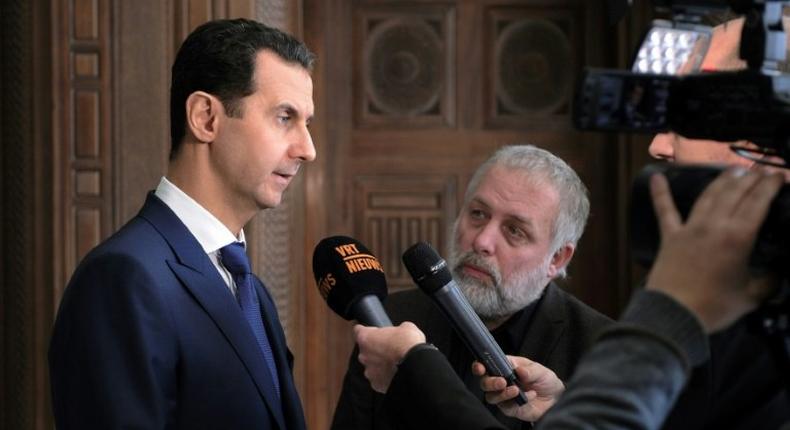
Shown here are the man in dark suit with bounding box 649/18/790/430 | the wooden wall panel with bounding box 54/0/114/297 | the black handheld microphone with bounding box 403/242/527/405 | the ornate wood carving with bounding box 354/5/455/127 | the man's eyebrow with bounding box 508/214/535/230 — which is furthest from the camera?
the ornate wood carving with bounding box 354/5/455/127

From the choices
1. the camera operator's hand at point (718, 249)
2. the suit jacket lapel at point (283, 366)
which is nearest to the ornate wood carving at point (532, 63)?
the suit jacket lapel at point (283, 366)

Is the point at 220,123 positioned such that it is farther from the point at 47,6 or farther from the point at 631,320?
the point at 47,6

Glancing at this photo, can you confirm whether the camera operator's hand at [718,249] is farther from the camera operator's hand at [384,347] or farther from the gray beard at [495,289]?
the gray beard at [495,289]

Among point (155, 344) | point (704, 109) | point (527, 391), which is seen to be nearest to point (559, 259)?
point (527, 391)

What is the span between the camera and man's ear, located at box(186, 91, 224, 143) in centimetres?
204

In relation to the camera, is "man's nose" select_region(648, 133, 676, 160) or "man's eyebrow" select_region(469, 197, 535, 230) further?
"man's eyebrow" select_region(469, 197, 535, 230)

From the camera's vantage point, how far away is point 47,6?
344 centimetres

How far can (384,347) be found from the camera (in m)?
1.70

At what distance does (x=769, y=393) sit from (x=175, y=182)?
1.11m

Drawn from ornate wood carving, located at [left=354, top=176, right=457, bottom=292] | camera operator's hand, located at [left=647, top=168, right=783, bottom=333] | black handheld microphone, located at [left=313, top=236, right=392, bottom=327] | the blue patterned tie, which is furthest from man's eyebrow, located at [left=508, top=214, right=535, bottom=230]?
ornate wood carving, located at [left=354, top=176, right=457, bottom=292]

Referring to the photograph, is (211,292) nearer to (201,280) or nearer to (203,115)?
(201,280)

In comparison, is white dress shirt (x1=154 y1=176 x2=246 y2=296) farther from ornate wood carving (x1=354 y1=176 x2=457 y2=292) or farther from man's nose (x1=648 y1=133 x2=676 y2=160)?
ornate wood carving (x1=354 y1=176 x2=457 y2=292)

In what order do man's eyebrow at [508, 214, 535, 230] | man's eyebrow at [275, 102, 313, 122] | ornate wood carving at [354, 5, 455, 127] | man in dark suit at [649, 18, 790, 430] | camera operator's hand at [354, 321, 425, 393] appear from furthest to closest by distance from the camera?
ornate wood carving at [354, 5, 455, 127] → man's eyebrow at [508, 214, 535, 230] → man's eyebrow at [275, 102, 313, 122] → camera operator's hand at [354, 321, 425, 393] → man in dark suit at [649, 18, 790, 430]

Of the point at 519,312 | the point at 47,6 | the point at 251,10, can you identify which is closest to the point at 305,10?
the point at 251,10
